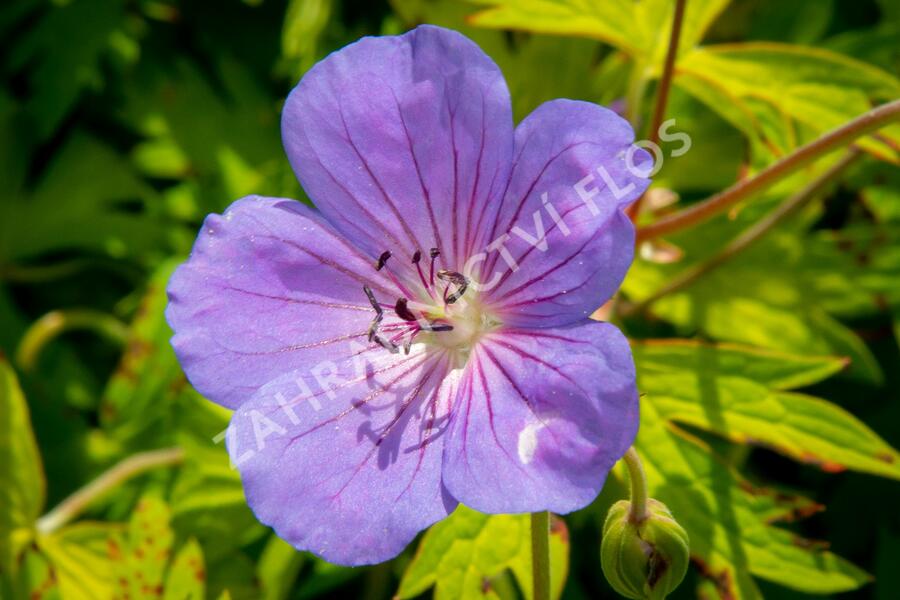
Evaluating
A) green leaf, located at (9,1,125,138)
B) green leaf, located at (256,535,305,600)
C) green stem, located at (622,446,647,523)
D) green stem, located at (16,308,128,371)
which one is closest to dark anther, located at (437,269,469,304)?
green stem, located at (622,446,647,523)

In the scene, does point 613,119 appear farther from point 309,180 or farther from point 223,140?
point 223,140

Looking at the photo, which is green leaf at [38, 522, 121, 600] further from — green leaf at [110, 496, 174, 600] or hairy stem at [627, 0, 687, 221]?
hairy stem at [627, 0, 687, 221]

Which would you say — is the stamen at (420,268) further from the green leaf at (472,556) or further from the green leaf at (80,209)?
the green leaf at (80,209)

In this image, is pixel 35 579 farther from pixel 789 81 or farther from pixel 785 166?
pixel 789 81

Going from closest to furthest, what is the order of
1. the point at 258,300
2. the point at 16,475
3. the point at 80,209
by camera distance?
the point at 258,300 < the point at 16,475 < the point at 80,209

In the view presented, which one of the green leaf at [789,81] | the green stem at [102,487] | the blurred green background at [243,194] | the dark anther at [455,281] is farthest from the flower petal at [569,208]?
the green stem at [102,487]

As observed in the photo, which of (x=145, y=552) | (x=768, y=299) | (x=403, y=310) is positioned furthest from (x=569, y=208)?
(x=145, y=552)

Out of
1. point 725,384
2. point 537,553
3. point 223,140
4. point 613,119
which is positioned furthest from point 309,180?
point 223,140
